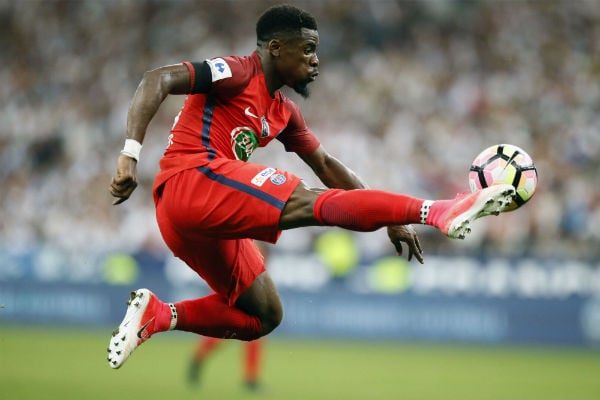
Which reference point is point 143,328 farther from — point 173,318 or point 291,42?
point 291,42

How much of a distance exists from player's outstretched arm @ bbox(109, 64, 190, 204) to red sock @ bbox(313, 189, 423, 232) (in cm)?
105

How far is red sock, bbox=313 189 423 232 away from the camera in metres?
5.04

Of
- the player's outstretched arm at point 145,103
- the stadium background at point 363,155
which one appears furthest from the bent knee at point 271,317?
the stadium background at point 363,155

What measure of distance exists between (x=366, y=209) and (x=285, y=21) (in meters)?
1.42

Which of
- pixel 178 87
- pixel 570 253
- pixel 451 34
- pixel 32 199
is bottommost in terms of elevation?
pixel 178 87

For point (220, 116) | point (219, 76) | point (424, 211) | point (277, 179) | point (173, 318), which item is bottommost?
point (173, 318)

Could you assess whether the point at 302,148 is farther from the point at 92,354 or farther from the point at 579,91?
the point at 579,91

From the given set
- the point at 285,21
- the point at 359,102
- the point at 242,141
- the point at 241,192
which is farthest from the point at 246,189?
the point at 359,102

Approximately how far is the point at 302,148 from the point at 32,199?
38.4 ft

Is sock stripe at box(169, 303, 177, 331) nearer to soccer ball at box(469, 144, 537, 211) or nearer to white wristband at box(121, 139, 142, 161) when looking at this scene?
white wristband at box(121, 139, 142, 161)

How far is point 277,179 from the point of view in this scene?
5.33 metres

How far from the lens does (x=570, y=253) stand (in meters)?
13.1

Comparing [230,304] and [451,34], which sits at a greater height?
[451,34]

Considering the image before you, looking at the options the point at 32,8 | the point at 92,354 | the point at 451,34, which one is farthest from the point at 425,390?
the point at 32,8
